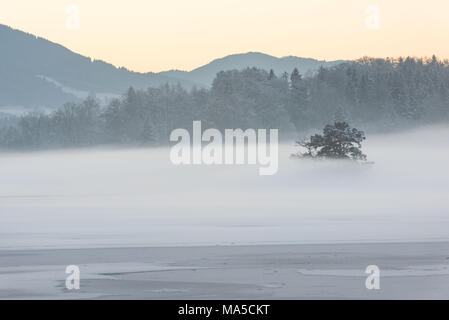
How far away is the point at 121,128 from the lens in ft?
582

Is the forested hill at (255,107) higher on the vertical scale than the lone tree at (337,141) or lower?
higher

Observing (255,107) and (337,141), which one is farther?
(255,107)

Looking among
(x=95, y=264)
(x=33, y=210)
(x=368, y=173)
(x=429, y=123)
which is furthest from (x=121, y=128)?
(x=95, y=264)

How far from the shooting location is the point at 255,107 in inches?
6860

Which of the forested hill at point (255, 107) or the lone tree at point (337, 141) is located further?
the forested hill at point (255, 107)

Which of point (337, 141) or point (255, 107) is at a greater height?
point (255, 107)

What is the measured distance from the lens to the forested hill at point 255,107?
6767 inches

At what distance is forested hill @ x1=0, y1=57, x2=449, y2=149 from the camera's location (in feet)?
564

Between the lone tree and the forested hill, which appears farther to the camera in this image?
the forested hill

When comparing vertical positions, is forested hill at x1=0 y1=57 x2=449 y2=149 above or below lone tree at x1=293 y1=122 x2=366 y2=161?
above
